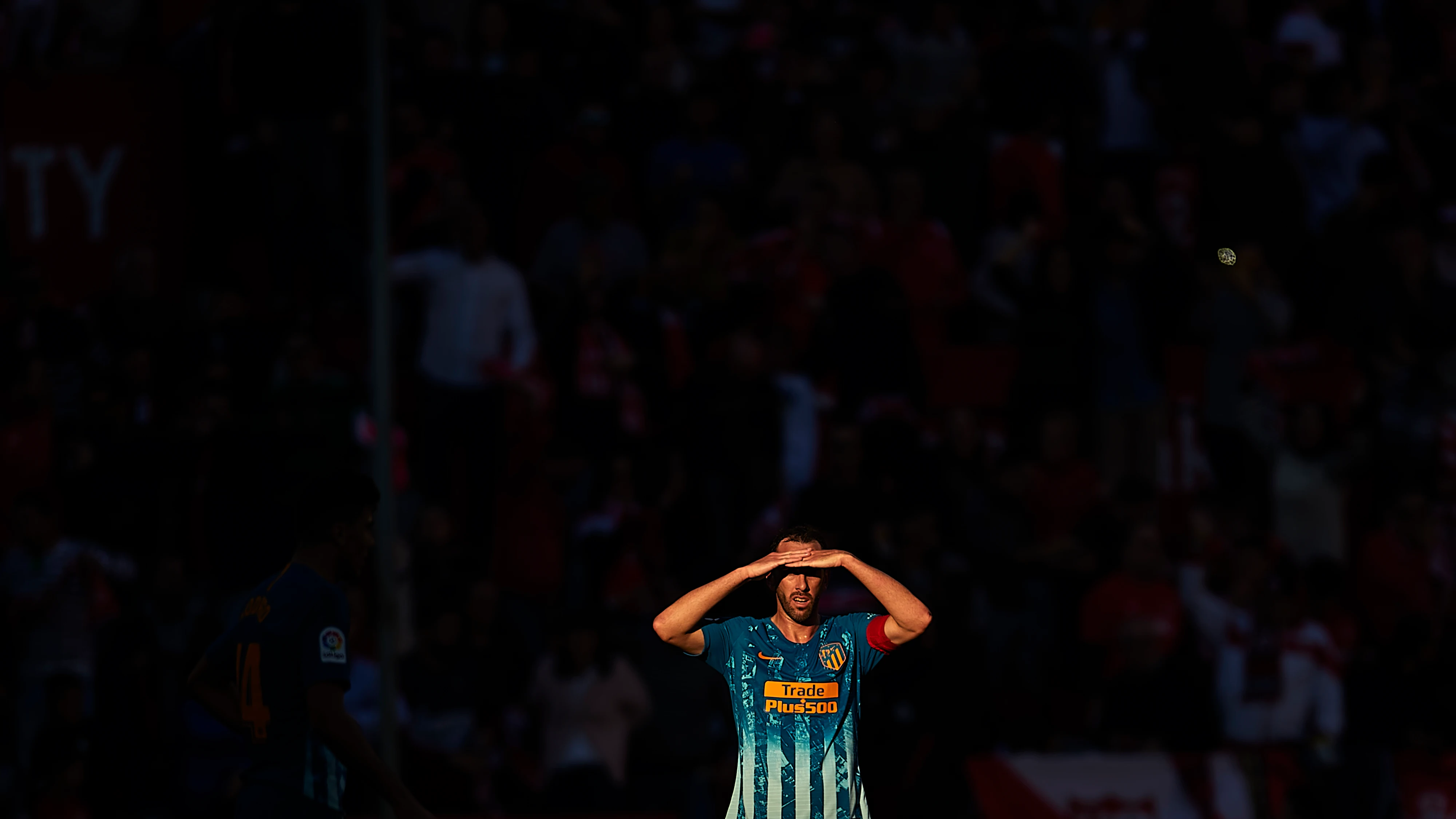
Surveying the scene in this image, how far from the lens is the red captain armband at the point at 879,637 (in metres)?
6.51

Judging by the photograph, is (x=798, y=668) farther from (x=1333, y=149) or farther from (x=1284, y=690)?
(x=1333, y=149)

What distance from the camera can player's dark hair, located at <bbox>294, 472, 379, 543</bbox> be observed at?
238 inches

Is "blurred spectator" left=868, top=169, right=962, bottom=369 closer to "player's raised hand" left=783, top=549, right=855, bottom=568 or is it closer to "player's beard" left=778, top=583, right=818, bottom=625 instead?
"player's beard" left=778, top=583, right=818, bottom=625

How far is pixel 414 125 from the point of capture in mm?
14820

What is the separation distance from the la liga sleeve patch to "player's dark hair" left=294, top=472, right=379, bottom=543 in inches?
14.0

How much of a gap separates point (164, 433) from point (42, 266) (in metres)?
2.83

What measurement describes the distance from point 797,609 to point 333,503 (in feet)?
5.62

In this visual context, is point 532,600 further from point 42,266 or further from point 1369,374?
point 1369,374

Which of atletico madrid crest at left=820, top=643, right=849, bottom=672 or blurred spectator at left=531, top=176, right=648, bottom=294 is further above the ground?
blurred spectator at left=531, top=176, right=648, bottom=294

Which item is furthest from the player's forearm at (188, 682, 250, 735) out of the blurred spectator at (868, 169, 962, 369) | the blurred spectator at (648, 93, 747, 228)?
the blurred spectator at (648, 93, 747, 228)

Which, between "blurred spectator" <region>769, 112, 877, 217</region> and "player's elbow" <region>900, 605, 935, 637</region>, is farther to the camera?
"blurred spectator" <region>769, 112, 877, 217</region>

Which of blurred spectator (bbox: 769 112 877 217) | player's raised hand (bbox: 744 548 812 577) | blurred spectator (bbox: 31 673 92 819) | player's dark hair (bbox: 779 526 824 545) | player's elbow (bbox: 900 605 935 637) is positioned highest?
blurred spectator (bbox: 769 112 877 217)

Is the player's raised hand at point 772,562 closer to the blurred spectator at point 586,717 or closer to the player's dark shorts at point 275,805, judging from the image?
the player's dark shorts at point 275,805

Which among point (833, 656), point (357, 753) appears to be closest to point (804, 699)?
point (833, 656)
